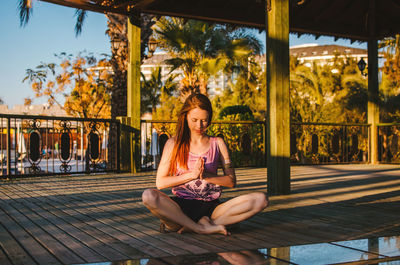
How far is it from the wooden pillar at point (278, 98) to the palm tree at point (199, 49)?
1097 centimetres

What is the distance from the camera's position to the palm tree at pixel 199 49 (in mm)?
17016

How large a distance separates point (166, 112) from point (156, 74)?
13.3 ft

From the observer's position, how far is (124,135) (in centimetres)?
970

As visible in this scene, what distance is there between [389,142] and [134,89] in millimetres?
8736

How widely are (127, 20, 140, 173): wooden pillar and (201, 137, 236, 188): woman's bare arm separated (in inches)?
257

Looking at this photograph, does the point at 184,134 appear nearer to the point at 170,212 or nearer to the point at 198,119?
the point at 198,119

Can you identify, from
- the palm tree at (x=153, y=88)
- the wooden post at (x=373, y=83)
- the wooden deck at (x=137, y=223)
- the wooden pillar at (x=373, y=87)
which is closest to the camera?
the wooden deck at (x=137, y=223)

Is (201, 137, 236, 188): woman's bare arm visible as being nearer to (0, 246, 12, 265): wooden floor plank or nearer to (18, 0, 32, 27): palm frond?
(0, 246, 12, 265): wooden floor plank

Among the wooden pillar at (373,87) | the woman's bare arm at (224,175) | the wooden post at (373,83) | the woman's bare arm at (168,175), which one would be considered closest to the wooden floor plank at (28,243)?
the woman's bare arm at (168,175)

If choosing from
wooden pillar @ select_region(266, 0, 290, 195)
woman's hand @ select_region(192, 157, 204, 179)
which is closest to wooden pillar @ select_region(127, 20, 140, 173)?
wooden pillar @ select_region(266, 0, 290, 195)

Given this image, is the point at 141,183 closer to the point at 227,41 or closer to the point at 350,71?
the point at 227,41

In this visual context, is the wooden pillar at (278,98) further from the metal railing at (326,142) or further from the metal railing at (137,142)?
the metal railing at (326,142)

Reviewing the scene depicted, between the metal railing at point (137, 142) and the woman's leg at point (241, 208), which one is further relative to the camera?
the metal railing at point (137, 142)

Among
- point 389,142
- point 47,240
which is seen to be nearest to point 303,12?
point 389,142
